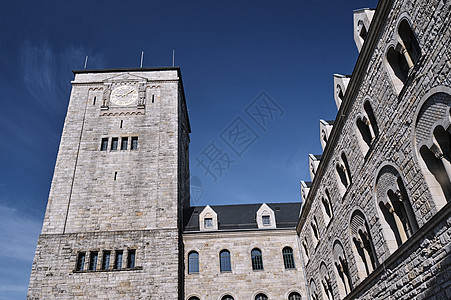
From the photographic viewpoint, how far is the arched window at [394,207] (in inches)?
415

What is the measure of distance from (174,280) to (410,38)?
18933mm

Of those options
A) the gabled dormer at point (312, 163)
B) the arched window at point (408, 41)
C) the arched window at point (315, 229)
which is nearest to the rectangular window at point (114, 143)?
the gabled dormer at point (312, 163)

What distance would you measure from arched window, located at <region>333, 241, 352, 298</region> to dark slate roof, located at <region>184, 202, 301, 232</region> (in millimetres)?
10975

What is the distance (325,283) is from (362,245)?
6634 millimetres

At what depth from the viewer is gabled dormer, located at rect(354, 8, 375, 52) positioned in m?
13.0

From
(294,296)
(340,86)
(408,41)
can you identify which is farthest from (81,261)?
(408,41)

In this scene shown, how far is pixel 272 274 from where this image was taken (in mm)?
25391

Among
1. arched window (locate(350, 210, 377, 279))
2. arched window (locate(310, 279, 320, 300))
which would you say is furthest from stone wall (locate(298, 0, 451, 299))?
arched window (locate(310, 279, 320, 300))

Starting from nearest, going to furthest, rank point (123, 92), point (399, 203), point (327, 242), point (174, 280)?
point (399, 203), point (327, 242), point (174, 280), point (123, 92)

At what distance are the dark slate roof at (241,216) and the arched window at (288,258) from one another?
2103mm

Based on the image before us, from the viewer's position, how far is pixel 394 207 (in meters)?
11.3

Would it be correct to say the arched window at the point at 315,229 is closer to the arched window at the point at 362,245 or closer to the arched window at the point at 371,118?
the arched window at the point at 362,245

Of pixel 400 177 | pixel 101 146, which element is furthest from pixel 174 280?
pixel 400 177

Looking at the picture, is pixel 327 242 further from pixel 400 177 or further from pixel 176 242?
pixel 176 242
